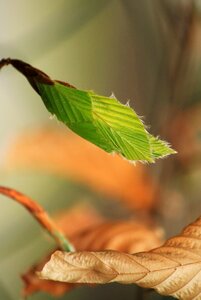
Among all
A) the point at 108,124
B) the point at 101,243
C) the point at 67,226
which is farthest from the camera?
the point at 67,226

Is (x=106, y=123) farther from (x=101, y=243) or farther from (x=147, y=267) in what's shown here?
(x=101, y=243)

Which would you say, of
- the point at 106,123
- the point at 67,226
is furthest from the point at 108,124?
the point at 67,226

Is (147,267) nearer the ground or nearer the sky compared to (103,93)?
nearer the ground

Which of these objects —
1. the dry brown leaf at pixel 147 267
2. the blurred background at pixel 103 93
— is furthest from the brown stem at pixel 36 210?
the blurred background at pixel 103 93

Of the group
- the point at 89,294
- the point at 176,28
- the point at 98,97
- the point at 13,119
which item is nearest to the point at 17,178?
the point at 13,119

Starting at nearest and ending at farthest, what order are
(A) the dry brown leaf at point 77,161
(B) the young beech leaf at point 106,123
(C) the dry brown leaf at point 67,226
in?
(B) the young beech leaf at point 106,123, (C) the dry brown leaf at point 67,226, (A) the dry brown leaf at point 77,161

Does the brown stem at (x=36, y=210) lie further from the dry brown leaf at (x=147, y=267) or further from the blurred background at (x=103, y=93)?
the blurred background at (x=103, y=93)
